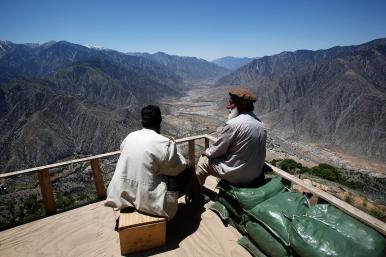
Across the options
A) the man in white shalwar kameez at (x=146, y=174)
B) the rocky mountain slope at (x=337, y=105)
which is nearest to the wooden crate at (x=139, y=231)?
the man in white shalwar kameez at (x=146, y=174)

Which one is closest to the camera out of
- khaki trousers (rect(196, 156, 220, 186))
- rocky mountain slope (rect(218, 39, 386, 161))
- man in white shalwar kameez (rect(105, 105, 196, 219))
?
man in white shalwar kameez (rect(105, 105, 196, 219))

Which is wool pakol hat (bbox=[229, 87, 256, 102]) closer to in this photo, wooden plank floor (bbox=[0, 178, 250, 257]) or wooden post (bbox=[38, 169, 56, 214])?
wooden plank floor (bbox=[0, 178, 250, 257])

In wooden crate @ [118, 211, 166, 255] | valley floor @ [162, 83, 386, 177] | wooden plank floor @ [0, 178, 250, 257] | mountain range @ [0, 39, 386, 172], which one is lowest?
valley floor @ [162, 83, 386, 177]

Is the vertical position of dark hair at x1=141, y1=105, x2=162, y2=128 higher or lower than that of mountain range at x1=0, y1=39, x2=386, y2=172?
higher

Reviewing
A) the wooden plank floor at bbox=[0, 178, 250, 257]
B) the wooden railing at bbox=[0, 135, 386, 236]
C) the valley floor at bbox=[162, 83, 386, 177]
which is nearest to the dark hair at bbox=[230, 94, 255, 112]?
the wooden railing at bbox=[0, 135, 386, 236]

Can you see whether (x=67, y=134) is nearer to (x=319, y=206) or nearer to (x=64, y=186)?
(x=64, y=186)

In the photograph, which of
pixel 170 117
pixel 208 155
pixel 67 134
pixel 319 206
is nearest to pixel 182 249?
pixel 208 155

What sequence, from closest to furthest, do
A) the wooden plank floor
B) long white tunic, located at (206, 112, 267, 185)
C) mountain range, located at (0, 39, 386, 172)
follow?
the wooden plank floor, long white tunic, located at (206, 112, 267, 185), mountain range, located at (0, 39, 386, 172)
